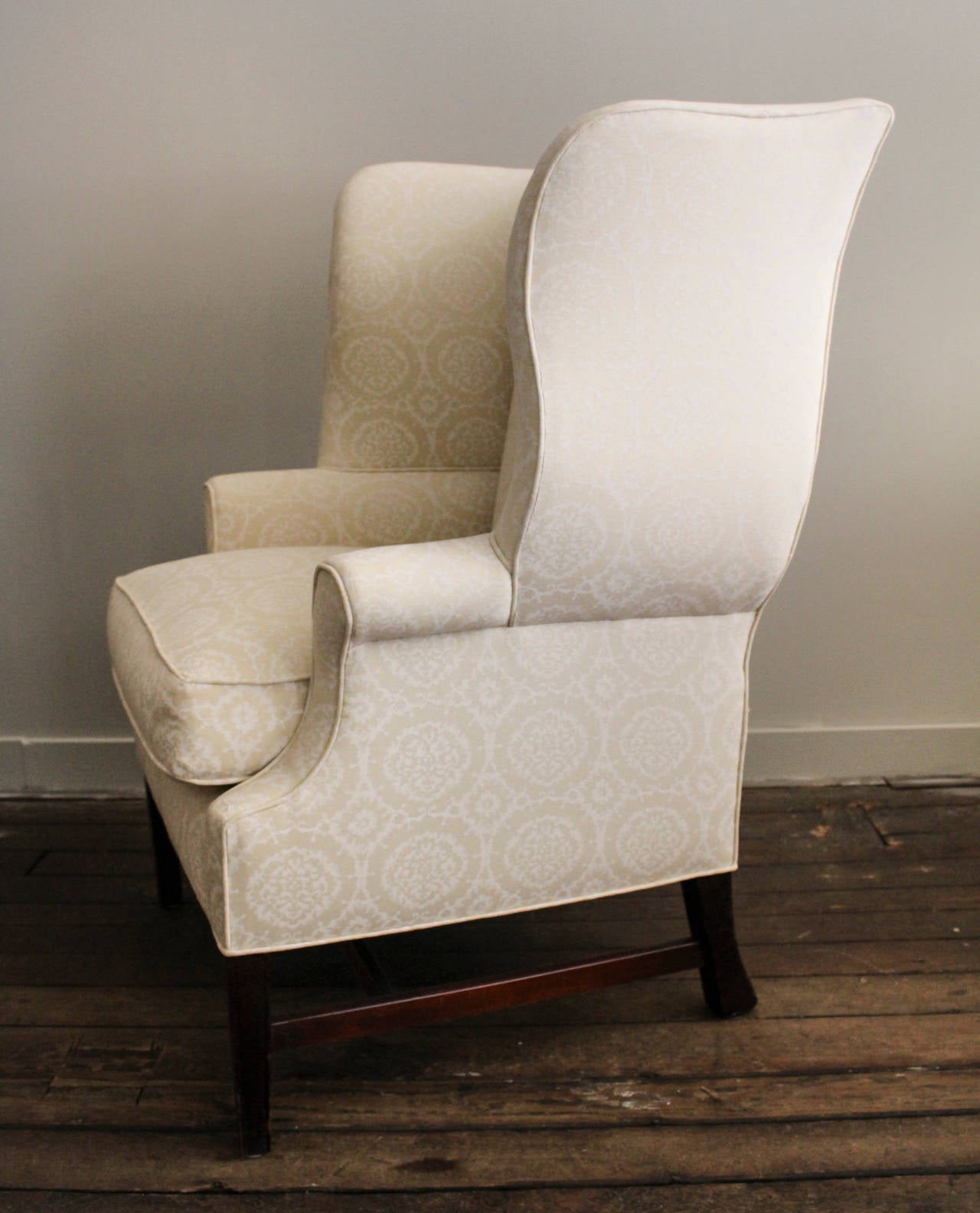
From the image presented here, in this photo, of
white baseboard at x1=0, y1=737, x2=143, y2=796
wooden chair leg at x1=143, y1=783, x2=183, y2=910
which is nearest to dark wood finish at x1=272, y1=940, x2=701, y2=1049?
wooden chair leg at x1=143, y1=783, x2=183, y2=910

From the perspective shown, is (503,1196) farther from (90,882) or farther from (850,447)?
(850,447)

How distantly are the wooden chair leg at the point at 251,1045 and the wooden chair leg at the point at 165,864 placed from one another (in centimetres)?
56

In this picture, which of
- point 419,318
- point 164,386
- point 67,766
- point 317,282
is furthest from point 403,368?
point 67,766

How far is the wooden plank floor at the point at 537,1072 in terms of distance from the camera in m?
1.06

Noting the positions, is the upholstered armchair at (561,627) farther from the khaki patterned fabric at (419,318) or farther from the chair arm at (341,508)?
the khaki patterned fabric at (419,318)

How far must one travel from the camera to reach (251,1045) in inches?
42.7

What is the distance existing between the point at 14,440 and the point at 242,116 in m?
0.70

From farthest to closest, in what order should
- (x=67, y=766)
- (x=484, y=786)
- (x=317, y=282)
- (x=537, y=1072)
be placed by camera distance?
1. (x=67, y=766)
2. (x=317, y=282)
3. (x=537, y=1072)
4. (x=484, y=786)

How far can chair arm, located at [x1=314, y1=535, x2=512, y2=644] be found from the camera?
1.01m

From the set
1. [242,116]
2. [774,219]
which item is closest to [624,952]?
[774,219]

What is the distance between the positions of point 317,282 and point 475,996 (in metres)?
1.28

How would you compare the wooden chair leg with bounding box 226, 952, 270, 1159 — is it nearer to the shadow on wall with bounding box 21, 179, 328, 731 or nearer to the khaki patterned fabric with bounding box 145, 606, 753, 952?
the khaki patterned fabric with bounding box 145, 606, 753, 952

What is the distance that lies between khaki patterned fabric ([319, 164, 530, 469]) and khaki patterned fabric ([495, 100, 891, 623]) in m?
0.57

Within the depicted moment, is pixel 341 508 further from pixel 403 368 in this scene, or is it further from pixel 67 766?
pixel 67 766
